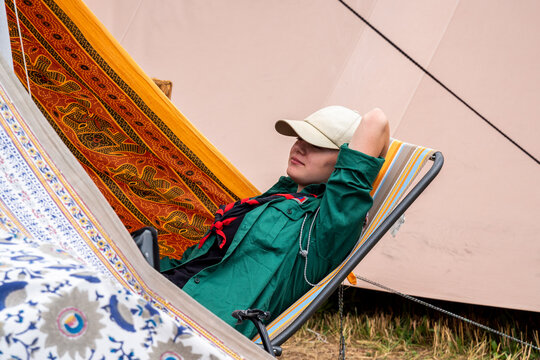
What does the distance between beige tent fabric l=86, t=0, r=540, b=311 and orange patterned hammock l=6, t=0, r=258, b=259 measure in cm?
101

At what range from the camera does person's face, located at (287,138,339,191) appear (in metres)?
1.68

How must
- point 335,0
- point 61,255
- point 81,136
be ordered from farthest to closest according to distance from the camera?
point 335,0 → point 81,136 → point 61,255

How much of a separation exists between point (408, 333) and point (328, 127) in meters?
1.55

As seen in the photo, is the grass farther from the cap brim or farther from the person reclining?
the cap brim

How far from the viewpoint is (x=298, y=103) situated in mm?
3061

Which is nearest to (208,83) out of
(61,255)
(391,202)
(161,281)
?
(391,202)

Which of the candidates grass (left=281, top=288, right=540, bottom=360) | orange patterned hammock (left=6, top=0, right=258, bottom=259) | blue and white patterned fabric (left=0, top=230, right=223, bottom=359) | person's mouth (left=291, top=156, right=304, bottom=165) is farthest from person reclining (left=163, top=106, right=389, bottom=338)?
grass (left=281, top=288, right=540, bottom=360)

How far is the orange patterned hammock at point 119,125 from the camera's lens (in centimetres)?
183

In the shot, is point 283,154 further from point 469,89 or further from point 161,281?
point 161,281

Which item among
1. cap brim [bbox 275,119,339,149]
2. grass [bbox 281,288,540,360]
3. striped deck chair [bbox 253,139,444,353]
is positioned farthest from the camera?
grass [bbox 281,288,540,360]

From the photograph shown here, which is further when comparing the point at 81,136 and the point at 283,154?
the point at 283,154

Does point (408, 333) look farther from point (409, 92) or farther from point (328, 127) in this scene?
point (328, 127)

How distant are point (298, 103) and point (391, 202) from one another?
166 centimetres

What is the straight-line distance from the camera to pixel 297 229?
5.16ft
